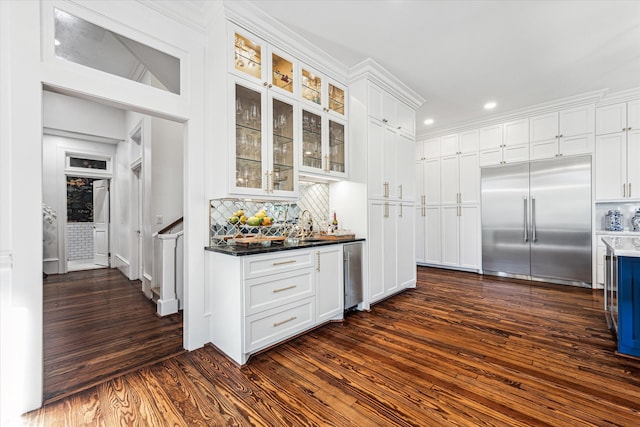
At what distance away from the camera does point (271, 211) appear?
3.01 m

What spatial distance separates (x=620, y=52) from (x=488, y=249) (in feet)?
10.3

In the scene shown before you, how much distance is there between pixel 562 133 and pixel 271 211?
479cm

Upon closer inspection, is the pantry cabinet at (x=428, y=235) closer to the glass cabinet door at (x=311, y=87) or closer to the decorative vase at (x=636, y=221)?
the decorative vase at (x=636, y=221)

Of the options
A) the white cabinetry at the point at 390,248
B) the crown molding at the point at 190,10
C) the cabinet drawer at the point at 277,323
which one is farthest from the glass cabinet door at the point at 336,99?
the cabinet drawer at the point at 277,323

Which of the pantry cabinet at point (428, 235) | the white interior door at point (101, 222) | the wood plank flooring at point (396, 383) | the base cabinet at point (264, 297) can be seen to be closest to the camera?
the wood plank flooring at point (396, 383)

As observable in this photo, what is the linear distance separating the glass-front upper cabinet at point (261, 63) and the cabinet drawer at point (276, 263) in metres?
1.57

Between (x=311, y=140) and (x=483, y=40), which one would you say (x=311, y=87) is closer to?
(x=311, y=140)

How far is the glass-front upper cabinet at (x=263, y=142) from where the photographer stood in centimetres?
233

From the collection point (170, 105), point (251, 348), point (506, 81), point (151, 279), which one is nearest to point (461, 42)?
point (506, 81)

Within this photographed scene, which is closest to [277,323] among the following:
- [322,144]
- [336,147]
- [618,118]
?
[322,144]

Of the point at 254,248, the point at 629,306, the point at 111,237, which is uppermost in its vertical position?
the point at 254,248

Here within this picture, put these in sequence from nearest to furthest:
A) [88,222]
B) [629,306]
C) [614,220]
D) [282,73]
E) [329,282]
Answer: [629,306], [282,73], [329,282], [614,220], [88,222]

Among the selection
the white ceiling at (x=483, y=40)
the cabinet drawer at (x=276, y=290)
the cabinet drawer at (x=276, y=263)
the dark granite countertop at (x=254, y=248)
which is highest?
the white ceiling at (x=483, y=40)

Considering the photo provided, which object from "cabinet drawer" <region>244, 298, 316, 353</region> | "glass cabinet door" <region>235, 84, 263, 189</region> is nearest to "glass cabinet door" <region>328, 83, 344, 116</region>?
"glass cabinet door" <region>235, 84, 263, 189</region>
